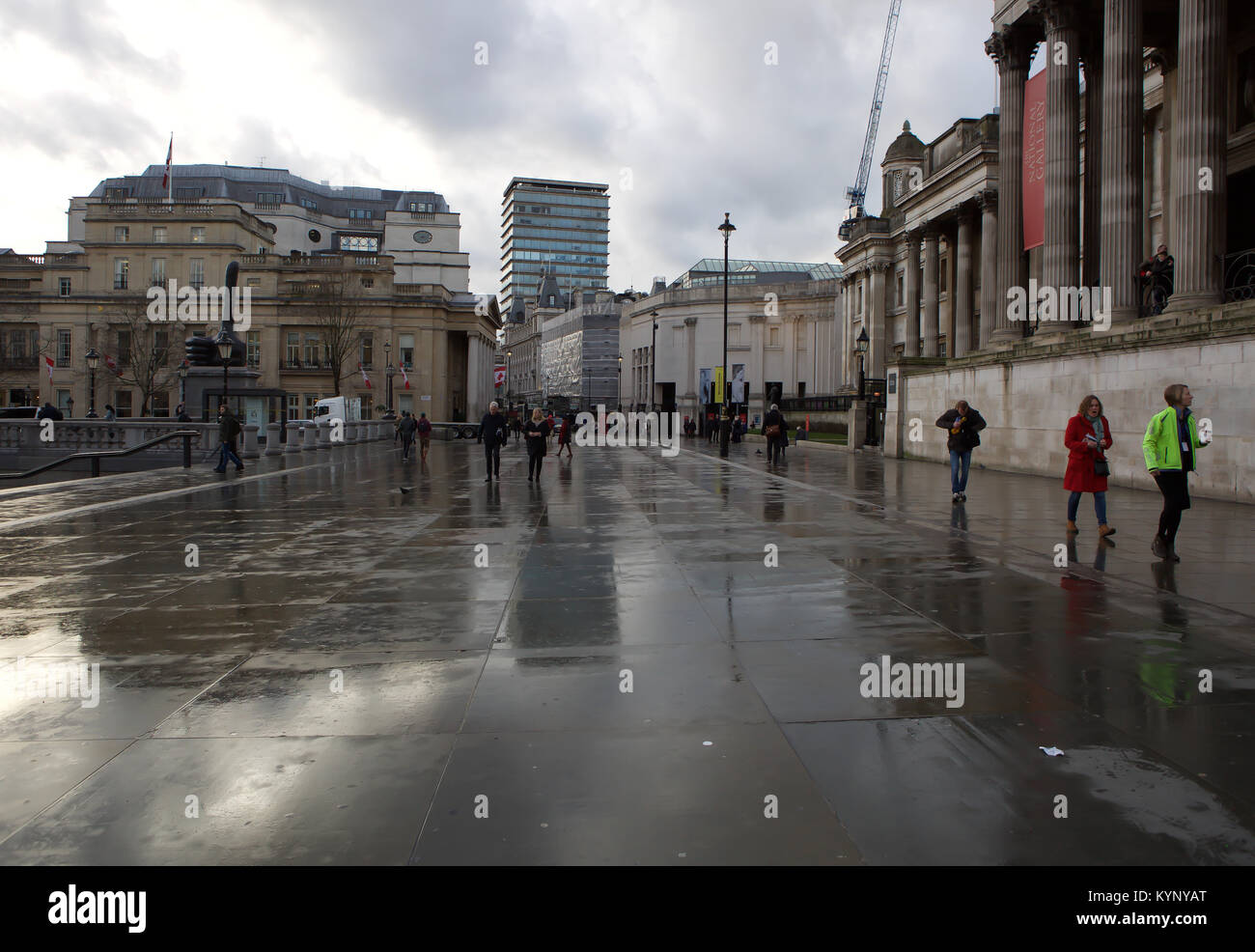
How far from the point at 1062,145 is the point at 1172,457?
61.4 ft

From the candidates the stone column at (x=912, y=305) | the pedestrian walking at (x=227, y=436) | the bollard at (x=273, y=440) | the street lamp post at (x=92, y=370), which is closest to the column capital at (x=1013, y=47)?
the pedestrian walking at (x=227, y=436)

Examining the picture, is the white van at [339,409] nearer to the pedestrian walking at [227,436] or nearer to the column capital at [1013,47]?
the pedestrian walking at [227,436]

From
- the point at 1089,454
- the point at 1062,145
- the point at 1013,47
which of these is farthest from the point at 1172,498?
the point at 1013,47

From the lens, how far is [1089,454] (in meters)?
11.4

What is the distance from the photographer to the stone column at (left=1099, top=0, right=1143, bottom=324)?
22.5 metres

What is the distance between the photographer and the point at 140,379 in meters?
62.6

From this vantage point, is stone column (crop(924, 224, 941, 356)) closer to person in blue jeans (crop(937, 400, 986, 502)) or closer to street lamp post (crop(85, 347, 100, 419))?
person in blue jeans (crop(937, 400, 986, 502))

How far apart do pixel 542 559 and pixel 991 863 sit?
7449mm

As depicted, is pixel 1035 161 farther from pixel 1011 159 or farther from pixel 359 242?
pixel 359 242

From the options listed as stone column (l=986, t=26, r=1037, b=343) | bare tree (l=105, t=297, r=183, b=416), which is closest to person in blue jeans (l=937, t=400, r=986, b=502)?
stone column (l=986, t=26, r=1037, b=343)

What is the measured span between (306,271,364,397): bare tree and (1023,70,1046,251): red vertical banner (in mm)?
50095

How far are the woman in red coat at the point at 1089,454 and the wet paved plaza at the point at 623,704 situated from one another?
0.70m
